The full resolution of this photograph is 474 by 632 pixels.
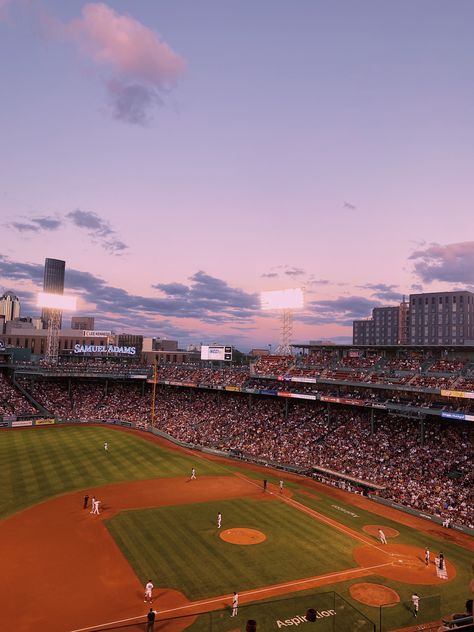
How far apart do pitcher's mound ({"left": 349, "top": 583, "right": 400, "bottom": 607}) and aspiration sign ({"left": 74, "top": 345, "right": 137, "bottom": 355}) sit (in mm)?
71179

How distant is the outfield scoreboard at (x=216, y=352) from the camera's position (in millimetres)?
78875

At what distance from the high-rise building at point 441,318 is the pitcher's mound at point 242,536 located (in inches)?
4883

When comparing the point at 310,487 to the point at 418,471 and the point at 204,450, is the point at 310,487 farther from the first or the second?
the point at 204,450

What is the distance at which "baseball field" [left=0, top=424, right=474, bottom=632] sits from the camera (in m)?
21.4

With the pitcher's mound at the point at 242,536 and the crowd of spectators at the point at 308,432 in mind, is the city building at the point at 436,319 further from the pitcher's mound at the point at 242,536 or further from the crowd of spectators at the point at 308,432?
the pitcher's mound at the point at 242,536

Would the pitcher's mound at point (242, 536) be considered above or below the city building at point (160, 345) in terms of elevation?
below

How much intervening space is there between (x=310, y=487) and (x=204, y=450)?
55.9 feet

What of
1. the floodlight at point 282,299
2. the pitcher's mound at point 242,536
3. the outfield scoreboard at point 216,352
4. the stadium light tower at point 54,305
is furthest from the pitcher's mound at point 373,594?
the stadium light tower at point 54,305

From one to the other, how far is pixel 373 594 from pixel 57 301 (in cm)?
8157

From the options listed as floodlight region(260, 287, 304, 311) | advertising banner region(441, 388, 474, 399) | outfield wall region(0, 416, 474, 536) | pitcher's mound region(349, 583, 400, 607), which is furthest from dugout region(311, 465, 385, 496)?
floodlight region(260, 287, 304, 311)

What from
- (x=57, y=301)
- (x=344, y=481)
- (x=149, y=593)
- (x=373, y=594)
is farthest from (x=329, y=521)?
(x=57, y=301)

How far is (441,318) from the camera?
14812 cm

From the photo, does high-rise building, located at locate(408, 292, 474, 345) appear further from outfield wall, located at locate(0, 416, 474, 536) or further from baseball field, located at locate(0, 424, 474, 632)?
baseball field, located at locate(0, 424, 474, 632)

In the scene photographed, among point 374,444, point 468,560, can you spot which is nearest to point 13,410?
point 374,444
